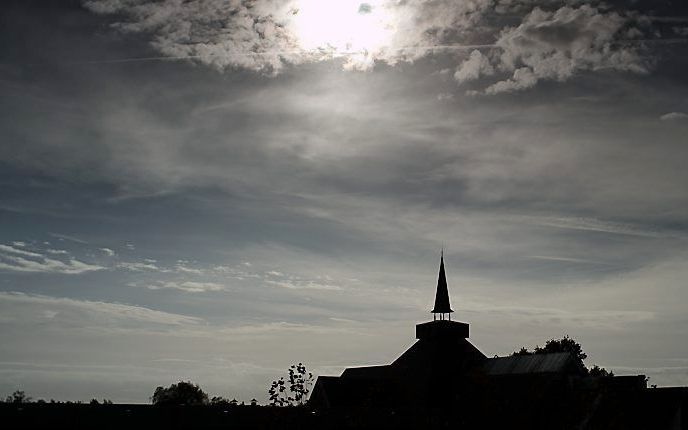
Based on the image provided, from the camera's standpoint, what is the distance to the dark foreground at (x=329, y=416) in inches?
1957

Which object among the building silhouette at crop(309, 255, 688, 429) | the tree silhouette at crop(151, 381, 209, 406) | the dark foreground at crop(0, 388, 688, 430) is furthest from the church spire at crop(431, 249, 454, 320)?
the tree silhouette at crop(151, 381, 209, 406)

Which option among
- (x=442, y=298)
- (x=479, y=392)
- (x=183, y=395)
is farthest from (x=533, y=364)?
(x=183, y=395)

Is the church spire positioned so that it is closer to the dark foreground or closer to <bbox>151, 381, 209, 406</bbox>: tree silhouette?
the dark foreground

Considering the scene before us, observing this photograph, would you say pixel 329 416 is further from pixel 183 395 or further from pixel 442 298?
pixel 183 395

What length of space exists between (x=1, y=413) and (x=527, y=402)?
121 feet

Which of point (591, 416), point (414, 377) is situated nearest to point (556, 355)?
point (414, 377)

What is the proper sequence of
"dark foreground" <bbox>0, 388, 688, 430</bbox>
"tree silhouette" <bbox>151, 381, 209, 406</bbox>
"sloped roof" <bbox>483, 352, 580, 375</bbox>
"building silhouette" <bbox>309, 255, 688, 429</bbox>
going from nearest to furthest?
1. "building silhouette" <bbox>309, 255, 688, 429</bbox>
2. "dark foreground" <bbox>0, 388, 688, 430</bbox>
3. "sloped roof" <bbox>483, 352, 580, 375</bbox>
4. "tree silhouette" <bbox>151, 381, 209, 406</bbox>

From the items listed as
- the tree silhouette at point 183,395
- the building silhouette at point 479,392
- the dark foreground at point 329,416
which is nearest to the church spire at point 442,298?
the building silhouette at point 479,392

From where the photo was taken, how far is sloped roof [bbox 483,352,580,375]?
76312 millimetres

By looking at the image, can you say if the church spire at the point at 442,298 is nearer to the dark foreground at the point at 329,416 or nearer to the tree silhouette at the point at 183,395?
the dark foreground at the point at 329,416

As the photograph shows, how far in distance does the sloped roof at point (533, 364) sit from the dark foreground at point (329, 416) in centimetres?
1248

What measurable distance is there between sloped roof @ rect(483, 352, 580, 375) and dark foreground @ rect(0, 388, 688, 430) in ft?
41.0

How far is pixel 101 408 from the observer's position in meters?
62.9

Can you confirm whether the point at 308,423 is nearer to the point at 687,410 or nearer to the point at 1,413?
the point at 1,413
